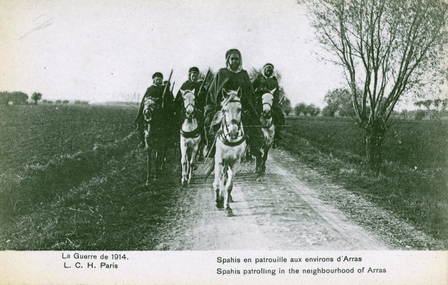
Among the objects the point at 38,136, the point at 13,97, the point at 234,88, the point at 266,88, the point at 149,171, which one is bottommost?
the point at 149,171

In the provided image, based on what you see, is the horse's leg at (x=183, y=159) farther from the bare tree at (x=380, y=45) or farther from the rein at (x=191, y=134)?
the bare tree at (x=380, y=45)

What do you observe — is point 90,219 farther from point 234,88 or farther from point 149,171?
point 234,88

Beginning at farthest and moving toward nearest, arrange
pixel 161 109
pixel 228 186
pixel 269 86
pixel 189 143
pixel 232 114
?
pixel 269 86
pixel 161 109
pixel 189 143
pixel 228 186
pixel 232 114

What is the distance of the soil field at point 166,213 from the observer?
5.75 m

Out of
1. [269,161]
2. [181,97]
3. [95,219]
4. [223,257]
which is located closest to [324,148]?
[269,161]

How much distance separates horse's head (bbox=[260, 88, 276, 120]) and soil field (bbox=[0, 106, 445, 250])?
5.92ft

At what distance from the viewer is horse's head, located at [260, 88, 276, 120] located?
8.59m

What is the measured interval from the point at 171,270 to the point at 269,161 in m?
6.32

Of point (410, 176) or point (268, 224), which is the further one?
point (410, 176)

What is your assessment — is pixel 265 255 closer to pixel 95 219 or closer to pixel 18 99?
pixel 95 219

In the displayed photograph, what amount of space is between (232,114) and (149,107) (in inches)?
119

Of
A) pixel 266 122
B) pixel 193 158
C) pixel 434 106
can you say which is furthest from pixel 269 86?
pixel 434 106

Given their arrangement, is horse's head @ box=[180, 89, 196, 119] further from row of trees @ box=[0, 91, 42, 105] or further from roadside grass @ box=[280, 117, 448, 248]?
roadside grass @ box=[280, 117, 448, 248]

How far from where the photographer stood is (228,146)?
6129 millimetres
